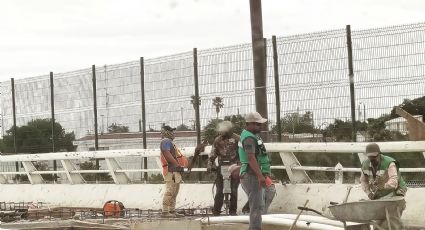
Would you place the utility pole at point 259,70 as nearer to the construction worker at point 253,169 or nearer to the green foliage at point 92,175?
the construction worker at point 253,169

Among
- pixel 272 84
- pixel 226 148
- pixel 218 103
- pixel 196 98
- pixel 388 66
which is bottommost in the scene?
pixel 226 148

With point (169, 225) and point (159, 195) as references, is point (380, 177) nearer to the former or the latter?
point (169, 225)

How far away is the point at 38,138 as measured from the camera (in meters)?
26.3

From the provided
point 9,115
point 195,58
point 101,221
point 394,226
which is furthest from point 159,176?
point 394,226

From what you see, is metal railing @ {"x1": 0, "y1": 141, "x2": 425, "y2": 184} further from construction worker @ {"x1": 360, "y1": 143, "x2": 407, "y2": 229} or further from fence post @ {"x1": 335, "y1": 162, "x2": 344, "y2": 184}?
construction worker @ {"x1": 360, "y1": 143, "x2": 407, "y2": 229}

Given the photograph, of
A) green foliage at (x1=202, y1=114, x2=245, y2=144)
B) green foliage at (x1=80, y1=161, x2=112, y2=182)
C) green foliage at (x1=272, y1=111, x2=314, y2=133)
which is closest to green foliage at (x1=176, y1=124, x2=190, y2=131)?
green foliage at (x1=202, y1=114, x2=245, y2=144)

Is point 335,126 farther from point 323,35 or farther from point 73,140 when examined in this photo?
point 73,140

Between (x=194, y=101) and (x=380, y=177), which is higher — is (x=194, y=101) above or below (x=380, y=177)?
above

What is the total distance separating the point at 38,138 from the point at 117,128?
4185mm

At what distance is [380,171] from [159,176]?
9.94 metres

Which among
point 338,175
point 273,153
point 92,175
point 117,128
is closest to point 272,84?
point 273,153

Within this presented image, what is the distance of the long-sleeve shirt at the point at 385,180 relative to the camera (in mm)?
11516

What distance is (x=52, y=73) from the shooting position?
2538cm

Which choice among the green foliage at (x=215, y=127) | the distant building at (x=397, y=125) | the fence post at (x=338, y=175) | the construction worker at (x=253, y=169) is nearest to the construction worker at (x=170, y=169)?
the green foliage at (x=215, y=127)
